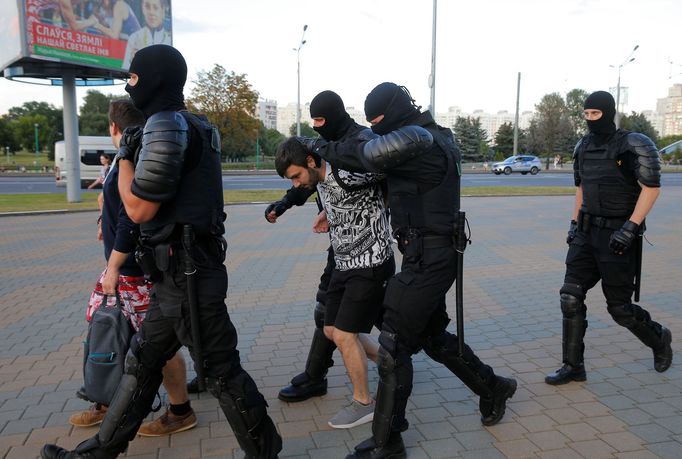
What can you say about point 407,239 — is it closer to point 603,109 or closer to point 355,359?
point 355,359

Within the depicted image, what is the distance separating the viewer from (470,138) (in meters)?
58.4

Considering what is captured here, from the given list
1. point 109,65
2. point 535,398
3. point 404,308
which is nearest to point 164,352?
point 404,308

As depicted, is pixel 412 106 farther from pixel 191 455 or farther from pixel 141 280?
pixel 191 455

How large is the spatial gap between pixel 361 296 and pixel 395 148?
3.15ft

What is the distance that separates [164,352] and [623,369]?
3.33 meters

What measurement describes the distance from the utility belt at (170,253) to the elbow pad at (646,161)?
2.78m

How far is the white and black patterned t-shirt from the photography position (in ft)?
10.4

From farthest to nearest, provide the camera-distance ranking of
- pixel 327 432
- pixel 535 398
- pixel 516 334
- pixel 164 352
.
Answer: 1. pixel 516 334
2. pixel 535 398
3. pixel 327 432
4. pixel 164 352

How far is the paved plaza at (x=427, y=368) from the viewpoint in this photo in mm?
3121

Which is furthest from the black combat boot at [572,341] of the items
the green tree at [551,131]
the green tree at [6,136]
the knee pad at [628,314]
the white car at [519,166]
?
the green tree at [6,136]

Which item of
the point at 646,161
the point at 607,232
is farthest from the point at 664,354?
the point at 646,161

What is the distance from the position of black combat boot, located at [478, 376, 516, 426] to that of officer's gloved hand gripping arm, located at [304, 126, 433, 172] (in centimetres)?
152

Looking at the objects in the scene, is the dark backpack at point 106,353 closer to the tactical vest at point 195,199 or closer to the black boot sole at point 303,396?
the tactical vest at point 195,199

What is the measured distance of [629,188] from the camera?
382cm
